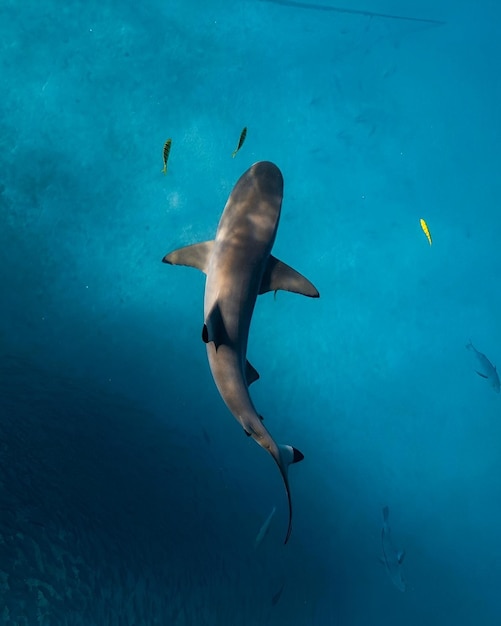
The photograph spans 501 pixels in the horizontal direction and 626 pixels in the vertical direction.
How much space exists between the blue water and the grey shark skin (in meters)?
2.47

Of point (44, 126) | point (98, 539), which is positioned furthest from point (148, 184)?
point (98, 539)

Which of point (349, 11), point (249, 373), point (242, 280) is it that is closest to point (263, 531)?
point (249, 373)

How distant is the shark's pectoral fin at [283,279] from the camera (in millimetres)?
3104

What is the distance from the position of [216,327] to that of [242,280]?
0.99 ft

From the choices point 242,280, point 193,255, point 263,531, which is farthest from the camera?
point 263,531

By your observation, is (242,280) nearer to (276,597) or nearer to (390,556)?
(276,597)

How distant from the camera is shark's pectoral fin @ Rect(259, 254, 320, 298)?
3104 mm

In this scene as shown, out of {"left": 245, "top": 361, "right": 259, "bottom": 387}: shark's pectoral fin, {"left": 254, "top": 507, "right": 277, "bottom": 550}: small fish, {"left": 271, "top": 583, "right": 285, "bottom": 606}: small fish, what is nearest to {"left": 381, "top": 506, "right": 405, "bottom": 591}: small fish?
{"left": 271, "top": 583, "right": 285, "bottom": 606}: small fish

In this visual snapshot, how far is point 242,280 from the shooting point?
2.91 metres

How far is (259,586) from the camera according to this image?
582cm

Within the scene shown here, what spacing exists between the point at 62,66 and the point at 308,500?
552 cm

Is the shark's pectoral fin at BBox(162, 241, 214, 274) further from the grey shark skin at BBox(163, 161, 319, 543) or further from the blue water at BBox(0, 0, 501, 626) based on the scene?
the blue water at BBox(0, 0, 501, 626)

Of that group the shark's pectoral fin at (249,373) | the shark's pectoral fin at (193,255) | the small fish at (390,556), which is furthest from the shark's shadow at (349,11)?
the small fish at (390,556)

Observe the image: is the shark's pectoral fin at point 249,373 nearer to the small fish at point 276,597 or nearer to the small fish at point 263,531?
the small fish at point 263,531
